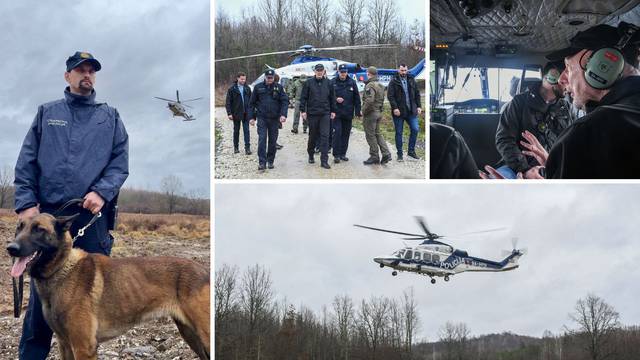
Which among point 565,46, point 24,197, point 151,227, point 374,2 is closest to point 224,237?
point 151,227

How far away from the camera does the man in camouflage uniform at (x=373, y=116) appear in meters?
6.17

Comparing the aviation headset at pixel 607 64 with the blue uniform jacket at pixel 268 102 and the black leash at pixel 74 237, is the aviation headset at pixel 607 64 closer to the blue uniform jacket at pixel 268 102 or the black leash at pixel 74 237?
the blue uniform jacket at pixel 268 102

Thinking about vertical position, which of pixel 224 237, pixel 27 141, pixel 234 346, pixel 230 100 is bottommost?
pixel 234 346

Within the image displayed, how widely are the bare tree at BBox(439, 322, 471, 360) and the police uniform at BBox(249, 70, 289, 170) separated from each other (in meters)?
2.57

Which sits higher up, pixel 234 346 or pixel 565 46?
pixel 565 46

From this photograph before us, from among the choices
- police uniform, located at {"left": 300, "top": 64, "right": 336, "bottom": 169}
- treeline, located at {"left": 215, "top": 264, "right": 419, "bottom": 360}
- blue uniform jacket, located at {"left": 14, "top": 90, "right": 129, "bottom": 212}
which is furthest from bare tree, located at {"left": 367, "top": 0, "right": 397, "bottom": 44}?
blue uniform jacket, located at {"left": 14, "top": 90, "right": 129, "bottom": 212}

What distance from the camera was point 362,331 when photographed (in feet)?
22.5

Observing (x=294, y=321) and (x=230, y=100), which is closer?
(x=230, y=100)

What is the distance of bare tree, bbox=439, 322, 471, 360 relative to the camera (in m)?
6.50

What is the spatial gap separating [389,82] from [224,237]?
2.25 metres

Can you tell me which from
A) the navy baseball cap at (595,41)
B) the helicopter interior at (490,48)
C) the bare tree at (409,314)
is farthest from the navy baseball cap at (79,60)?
the navy baseball cap at (595,41)

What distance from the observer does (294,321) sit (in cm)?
657

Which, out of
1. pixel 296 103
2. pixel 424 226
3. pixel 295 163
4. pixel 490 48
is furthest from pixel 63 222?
pixel 490 48

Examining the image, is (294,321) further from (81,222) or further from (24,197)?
(24,197)
